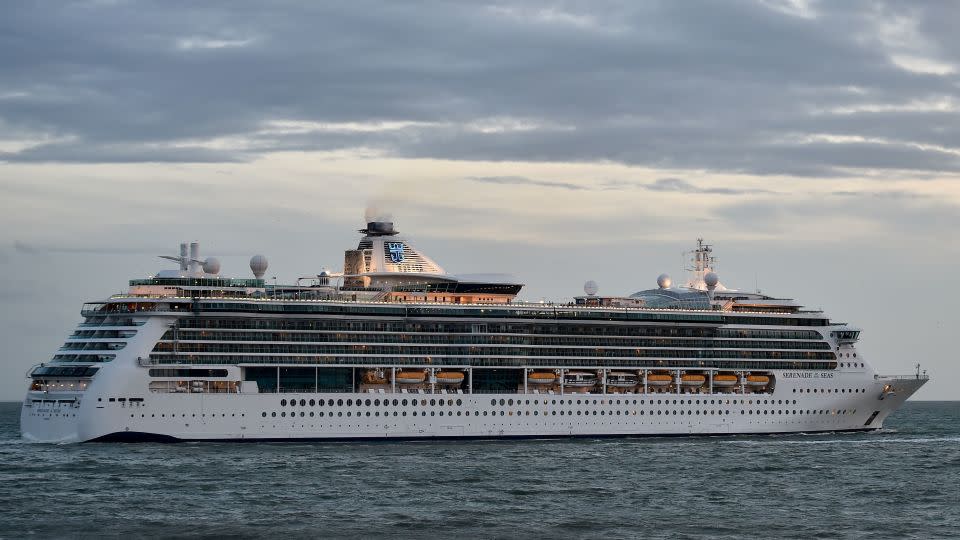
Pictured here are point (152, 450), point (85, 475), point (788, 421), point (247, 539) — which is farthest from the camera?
point (788, 421)

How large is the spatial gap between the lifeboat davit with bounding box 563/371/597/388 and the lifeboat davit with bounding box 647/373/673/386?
3.46 metres

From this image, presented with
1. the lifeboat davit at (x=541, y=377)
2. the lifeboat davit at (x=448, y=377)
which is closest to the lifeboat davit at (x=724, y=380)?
the lifeboat davit at (x=541, y=377)

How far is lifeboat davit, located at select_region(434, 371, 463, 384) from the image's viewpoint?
80250 millimetres

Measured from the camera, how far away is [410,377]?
261ft

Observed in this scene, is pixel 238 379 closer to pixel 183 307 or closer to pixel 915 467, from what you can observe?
pixel 183 307

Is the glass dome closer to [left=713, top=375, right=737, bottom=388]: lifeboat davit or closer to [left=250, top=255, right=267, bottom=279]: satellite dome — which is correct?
[left=713, top=375, right=737, bottom=388]: lifeboat davit

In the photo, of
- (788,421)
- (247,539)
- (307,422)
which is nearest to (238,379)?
(307,422)

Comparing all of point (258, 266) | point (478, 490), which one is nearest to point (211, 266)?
point (258, 266)

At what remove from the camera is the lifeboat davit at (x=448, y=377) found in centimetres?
8025

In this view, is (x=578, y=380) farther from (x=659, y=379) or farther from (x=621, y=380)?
(x=659, y=379)

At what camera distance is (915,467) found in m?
71.6

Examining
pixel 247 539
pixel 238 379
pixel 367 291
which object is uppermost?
pixel 367 291

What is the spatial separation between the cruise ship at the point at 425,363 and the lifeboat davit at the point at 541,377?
0.13 m

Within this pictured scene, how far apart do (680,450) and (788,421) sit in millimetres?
13290
